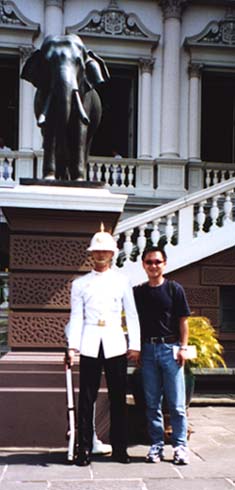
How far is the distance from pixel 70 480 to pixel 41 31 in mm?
13287

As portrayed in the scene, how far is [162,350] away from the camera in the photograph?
5652 millimetres

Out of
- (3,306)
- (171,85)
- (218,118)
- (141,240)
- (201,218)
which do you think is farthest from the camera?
(218,118)

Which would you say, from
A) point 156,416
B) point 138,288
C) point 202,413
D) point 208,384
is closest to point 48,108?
point 138,288

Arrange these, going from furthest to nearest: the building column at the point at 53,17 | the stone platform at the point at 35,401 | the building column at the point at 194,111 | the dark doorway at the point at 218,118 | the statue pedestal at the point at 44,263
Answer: the dark doorway at the point at 218,118 → the building column at the point at 194,111 → the building column at the point at 53,17 → the statue pedestal at the point at 44,263 → the stone platform at the point at 35,401

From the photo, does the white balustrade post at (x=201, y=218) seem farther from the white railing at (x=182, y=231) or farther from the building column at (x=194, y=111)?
the building column at (x=194, y=111)

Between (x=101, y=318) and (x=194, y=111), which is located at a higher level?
(x=194, y=111)

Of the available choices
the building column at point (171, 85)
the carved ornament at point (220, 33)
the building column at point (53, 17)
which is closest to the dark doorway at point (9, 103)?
the building column at point (53, 17)

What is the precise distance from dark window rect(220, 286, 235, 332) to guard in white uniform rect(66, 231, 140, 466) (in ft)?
20.7

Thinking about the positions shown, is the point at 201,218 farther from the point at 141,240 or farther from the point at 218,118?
the point at 218,118

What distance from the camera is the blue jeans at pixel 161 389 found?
5621mm

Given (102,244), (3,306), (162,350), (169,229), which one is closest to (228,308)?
(169,229)

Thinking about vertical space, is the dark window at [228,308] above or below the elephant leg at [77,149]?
below

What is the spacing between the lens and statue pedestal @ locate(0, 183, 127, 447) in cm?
632

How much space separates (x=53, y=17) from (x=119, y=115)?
9.24 feet
